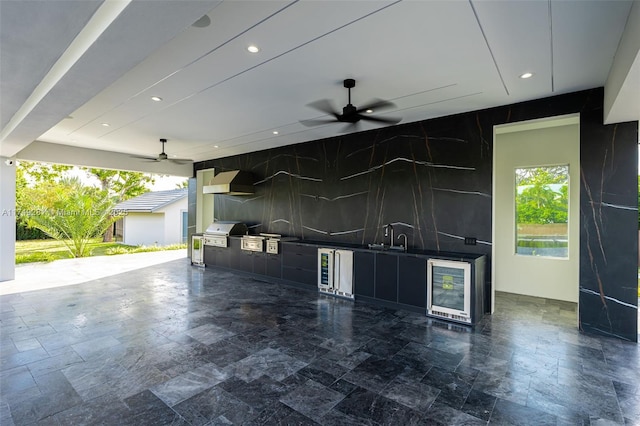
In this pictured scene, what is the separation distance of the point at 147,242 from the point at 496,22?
1425 centimetres

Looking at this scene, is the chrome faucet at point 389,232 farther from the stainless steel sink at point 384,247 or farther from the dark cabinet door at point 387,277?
the dark cabinet door at point 387,277

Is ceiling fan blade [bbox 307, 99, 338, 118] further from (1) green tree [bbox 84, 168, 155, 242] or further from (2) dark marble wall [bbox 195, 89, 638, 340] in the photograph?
(1) green tree [bbox 84, 168, 155, 242]

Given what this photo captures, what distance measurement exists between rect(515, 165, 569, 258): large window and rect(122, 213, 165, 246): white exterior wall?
1267 cm

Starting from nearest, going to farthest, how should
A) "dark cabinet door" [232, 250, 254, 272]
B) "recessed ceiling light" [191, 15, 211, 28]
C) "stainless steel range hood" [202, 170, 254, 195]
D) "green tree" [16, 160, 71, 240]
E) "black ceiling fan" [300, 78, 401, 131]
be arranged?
1. "recessed ceiling light" [191, 15, 211, 28]
2. "black ceiling fan" [300, 78, 401, 131]
3. "dark cabinet door" [232, 250, 254, 272]
4. "stainless steel range hood" [202, 170, 254, 195]
5. "green tree" [16, 160, 71, 240]

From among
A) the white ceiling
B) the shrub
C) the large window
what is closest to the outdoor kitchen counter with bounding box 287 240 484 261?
the large window

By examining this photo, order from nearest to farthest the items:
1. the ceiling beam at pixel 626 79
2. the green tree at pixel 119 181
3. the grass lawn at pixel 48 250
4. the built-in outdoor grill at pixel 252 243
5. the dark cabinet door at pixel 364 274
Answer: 1. the ceiling beam at pixel 626 79
2. the dark cabinet door at pixel 364 274
3. the built-in outdoor grill at pixel 252 243
4. the grass lawn at pixel 48 250
5. the green tree at pixel 119 181

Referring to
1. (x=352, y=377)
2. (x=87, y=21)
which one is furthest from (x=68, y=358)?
(x=87, y=21)

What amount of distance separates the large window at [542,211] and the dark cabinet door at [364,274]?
Result: 2.76 meters

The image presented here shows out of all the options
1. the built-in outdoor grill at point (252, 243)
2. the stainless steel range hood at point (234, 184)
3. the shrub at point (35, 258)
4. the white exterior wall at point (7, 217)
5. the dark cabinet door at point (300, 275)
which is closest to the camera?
the dark cabinet door at point (300, 275)

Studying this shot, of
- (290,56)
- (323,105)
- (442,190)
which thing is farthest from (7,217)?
(442,190)

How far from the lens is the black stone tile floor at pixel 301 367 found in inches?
82.5

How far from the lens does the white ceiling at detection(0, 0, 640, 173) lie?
82.7 inches

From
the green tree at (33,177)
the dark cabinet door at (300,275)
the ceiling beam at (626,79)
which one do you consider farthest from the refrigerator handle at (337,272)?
the green tree at (33,177)

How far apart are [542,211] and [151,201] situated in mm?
14156
